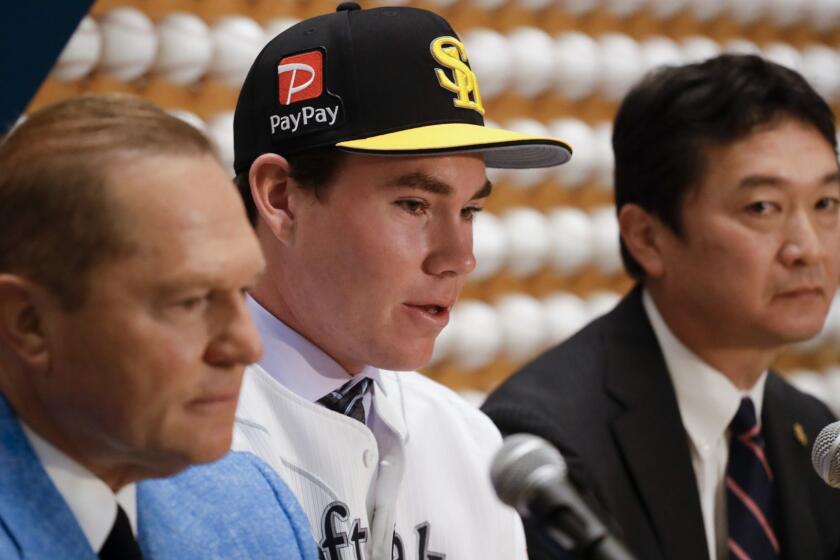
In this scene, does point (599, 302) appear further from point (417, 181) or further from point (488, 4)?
point (417, 181)

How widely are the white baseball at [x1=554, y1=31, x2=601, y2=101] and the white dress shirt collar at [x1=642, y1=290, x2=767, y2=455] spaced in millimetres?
932

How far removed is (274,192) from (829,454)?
0.68 meters

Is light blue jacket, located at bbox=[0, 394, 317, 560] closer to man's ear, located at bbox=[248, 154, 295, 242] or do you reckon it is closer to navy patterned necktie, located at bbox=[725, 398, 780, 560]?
man's ear, located at bbox=[248, 154, 295, 242]

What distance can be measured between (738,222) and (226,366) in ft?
4.28

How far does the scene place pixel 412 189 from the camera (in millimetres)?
1516

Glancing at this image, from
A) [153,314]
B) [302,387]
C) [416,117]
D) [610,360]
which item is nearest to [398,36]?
[416,117]

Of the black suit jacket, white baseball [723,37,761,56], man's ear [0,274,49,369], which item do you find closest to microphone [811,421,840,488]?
the black suit jacket

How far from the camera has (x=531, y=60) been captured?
287 centimetres

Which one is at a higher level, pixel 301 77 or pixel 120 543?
pixel 301 77

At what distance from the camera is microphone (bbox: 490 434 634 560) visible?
941mm

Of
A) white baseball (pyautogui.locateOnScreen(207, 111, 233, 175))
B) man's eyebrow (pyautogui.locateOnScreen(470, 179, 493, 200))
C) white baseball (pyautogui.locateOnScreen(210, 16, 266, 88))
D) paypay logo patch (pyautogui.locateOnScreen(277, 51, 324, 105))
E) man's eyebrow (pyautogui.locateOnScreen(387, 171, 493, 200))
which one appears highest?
white baseball (pyautogui.locateOnScreen(210, 16, 266, 88))

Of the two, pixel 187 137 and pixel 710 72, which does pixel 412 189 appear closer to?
pixel 187 137

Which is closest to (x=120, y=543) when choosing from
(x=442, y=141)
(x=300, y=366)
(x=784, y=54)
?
(x=300, y=366)

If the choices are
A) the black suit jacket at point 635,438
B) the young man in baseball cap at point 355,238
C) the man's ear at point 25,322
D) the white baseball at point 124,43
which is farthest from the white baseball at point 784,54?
the man's ear at point 25,322
